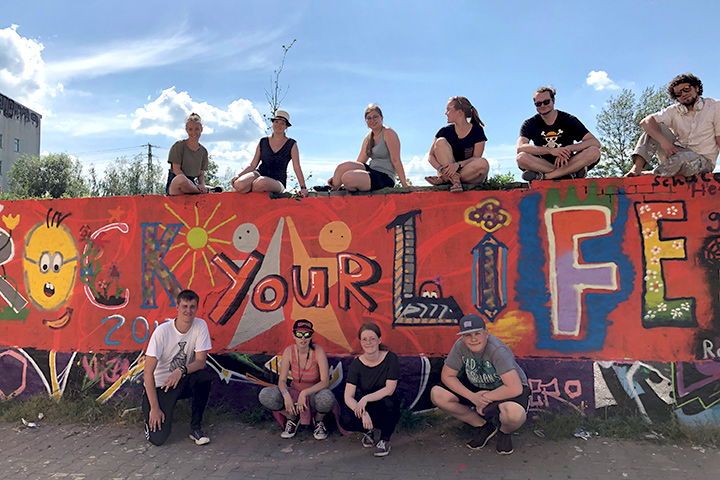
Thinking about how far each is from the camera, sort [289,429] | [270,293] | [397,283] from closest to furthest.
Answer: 1. [289,429]
2. [397,283]
3. [270,293]

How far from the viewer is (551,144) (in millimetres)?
4719

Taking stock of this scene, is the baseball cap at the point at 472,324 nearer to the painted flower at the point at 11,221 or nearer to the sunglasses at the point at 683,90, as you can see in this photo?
the sunglasses at the point at 683,90

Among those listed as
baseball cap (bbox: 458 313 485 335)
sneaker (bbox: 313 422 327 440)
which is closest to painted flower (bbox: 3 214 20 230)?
sneaker (bbox: 313 422 327 440)

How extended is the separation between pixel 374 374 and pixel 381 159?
2241 millimetres

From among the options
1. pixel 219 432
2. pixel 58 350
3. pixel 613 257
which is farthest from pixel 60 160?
pixel 613 257

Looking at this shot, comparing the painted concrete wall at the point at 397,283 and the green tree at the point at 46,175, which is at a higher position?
the green tree at the point at 46,175

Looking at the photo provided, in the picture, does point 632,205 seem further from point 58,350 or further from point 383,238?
point 58,350

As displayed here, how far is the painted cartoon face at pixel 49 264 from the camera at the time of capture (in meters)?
5.71

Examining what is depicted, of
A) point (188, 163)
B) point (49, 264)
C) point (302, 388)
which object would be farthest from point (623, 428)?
point (49, 264)

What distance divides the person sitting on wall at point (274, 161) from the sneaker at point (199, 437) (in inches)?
97.0

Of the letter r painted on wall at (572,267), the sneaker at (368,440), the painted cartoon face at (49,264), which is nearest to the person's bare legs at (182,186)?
the painted cartoon face at (49,264)

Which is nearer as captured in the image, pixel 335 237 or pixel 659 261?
pixel 659 261

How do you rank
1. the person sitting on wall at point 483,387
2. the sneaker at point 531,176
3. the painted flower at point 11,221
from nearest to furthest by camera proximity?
1. the person sitting on wall at point 483,387
2. the sneaker at point 531,176
3. the painted flower at point 11,221

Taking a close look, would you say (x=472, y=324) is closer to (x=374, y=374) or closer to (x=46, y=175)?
(x=374, y=374)
